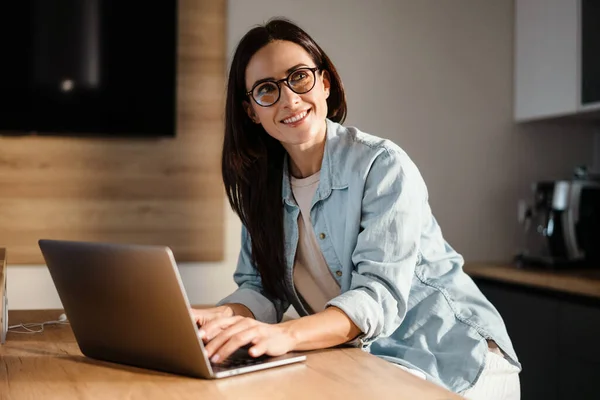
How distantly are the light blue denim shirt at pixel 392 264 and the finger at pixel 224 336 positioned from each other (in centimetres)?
18

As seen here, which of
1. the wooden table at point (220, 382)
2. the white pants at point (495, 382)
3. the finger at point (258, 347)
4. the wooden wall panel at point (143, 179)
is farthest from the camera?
the wooden wall panel at point (143, 179)

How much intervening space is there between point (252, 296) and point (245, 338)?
1.37 feet

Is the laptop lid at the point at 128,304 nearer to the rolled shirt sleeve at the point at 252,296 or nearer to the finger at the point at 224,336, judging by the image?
the finger at the point at 224,336

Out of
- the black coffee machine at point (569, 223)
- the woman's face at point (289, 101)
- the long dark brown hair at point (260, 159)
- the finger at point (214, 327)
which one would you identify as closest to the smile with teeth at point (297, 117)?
the woman's face at point (289, 101)

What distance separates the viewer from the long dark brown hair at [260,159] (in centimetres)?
155

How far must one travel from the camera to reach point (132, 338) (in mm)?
1109

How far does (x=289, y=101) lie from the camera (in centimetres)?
149

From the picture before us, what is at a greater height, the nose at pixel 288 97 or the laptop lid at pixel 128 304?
the nose at pixel 288 97

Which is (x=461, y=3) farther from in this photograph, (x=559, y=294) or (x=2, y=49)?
(x=2, y=49)

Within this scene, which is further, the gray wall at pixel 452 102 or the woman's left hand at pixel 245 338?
the gray wall at pixel 452 102

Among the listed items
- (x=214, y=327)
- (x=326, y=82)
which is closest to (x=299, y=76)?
(x=326, y=82)

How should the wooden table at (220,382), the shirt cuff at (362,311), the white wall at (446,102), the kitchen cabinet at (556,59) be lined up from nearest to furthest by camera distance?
the wooden table at (220,382) < the shirt cuff at (362,311) < the kitchen cabinet at (556,59) < the white wall at (446,102)

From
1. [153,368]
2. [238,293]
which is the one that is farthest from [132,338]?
[238,293]

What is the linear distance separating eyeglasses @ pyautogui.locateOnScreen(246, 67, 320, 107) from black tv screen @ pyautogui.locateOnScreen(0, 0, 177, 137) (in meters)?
1.44
